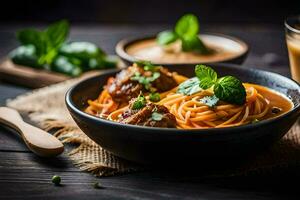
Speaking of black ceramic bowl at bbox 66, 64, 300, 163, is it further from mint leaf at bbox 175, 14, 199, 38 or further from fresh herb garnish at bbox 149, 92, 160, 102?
mint leaf at bbox 175, 14, 199, 38

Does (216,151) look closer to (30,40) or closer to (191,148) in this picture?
(191,148)

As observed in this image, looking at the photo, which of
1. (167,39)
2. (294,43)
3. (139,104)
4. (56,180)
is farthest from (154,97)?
(167,39)

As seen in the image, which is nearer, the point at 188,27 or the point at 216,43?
the point at 188,27

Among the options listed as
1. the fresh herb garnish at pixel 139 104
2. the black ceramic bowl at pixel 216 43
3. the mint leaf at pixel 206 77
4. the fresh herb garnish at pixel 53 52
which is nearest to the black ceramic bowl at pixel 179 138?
the fresh herb garnish at pixel 139 104

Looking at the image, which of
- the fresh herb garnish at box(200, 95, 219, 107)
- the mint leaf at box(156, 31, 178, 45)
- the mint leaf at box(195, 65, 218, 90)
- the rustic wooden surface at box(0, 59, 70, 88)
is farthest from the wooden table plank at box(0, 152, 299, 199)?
the mint leaf at box(156, 31, 178, 45)

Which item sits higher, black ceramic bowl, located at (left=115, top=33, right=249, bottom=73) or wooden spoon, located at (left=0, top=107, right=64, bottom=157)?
wooden spoon, located at (left=0, top=107, right=64, bottom=157)

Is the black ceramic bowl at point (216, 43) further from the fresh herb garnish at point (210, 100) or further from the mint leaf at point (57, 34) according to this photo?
the fresh herb garnish at point (210, 100)

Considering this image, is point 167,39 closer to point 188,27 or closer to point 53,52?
point 188,27
